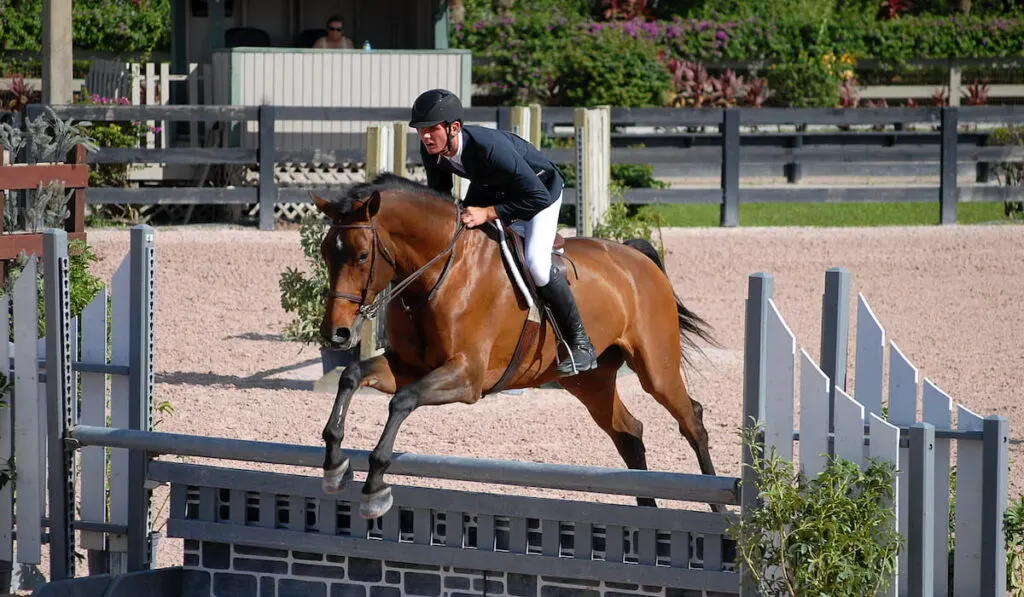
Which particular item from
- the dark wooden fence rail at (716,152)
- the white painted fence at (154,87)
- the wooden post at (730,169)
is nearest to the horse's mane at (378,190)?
the dark wooden fence rail at (716,152)

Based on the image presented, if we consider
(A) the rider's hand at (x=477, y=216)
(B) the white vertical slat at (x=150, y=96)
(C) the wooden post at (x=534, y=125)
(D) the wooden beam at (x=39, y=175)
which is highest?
(B) the white vertical slat at (x=150, y=96)

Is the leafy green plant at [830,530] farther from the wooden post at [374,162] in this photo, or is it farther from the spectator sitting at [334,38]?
the spectator sitting at [334,38]

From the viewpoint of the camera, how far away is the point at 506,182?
4992mm

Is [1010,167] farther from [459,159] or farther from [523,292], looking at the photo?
[459,159]

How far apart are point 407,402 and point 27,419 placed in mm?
1292

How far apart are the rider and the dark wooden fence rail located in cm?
905

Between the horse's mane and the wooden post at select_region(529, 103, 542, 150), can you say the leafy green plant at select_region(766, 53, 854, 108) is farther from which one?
the horse's mane

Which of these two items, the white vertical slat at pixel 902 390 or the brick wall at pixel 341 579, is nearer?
the white vertical slat at pixel 902 390

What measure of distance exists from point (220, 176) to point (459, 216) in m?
11.3

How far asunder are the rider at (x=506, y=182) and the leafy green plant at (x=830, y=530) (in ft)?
4.73

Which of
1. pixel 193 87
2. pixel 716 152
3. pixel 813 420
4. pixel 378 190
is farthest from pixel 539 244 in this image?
pixel 716 152

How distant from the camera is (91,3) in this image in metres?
22.2

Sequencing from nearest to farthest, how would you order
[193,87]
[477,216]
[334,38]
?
[477,216], [334,38], [193,87]

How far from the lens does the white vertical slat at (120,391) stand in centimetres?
466
